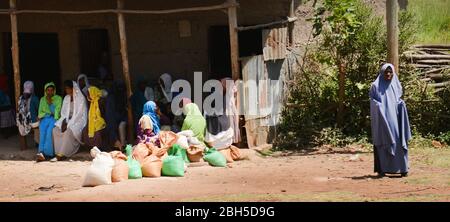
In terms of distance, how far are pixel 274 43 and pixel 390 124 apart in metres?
3.44

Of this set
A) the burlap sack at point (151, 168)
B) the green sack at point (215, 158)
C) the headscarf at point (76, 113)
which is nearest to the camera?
the burlap sack at point (151, 168)

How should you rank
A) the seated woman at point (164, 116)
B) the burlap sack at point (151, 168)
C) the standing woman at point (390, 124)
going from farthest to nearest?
the seated woman at point (164, 116), the burlap sack at point (151, 168), the standing woman at point (390, 124)

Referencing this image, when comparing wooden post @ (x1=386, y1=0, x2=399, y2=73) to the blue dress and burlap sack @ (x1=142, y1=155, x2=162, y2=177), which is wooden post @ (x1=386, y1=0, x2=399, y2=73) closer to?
burlap sack @ (x1=142, y1=155, x2=162, y2=177)

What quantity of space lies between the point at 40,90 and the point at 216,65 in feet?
11.7

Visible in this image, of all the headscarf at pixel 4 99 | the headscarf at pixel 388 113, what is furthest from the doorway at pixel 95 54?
the headscarf at pixel 388 113

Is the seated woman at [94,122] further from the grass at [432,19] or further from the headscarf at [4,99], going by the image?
the grass at [432,19]

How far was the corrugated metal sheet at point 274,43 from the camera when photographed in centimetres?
1216

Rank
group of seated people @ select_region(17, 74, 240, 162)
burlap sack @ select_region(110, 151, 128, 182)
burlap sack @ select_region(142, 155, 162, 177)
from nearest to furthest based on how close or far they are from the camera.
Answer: burlap sack @ select_region(110, 151, 128, 182) → burlap sack @ select_region(142, 155, 162, 177) → group of seated people @ select_region(17, 74, 240, 162)

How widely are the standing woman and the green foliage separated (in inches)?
104

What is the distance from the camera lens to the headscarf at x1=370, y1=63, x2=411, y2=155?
9.51 metres

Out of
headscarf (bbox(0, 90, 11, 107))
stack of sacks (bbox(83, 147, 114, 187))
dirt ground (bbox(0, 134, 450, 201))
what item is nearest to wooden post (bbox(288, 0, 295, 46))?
dirt ground (bbox(0, 134, 450, 201))

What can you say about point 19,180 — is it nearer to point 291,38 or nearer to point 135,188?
point 135,188

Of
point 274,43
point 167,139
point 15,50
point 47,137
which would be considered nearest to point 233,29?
point 274,43

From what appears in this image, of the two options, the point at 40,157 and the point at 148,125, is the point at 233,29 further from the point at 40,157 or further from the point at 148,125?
the point at 40,157
